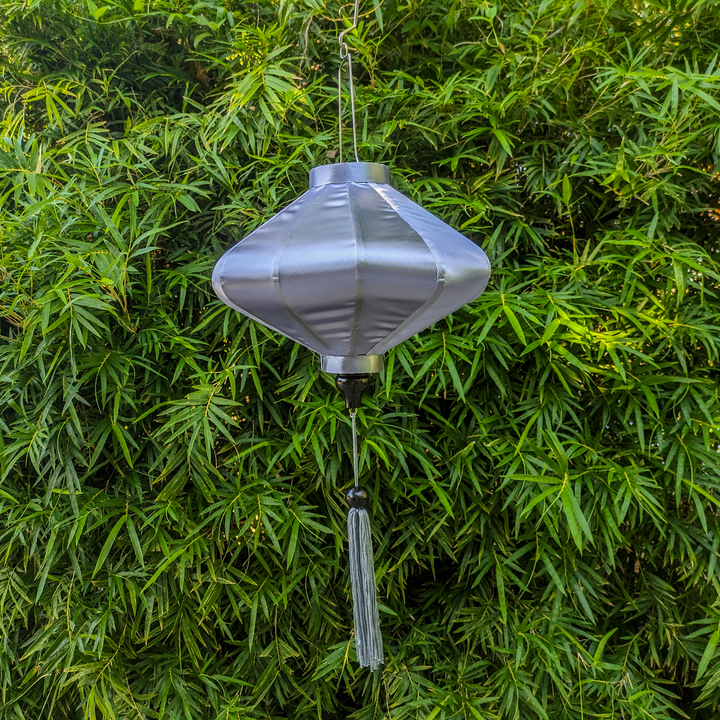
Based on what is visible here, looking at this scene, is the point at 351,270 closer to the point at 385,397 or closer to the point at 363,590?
the point at 363,590

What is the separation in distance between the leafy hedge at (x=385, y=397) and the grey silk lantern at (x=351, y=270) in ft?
1.73

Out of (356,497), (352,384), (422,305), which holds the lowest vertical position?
(356,497)

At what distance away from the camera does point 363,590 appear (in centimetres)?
93

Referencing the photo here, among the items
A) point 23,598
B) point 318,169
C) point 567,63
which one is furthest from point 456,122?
point 23,598

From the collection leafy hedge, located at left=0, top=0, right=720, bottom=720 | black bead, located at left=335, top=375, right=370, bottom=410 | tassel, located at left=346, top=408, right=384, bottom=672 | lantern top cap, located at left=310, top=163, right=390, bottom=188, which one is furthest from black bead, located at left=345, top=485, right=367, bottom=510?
lantern top cap, located at left=310, top=163, right=390, bottom=188

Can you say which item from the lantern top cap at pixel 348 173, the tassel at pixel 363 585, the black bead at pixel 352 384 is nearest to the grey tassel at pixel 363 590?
the tassel at pixel 363 585

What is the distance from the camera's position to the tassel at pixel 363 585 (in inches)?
35.6

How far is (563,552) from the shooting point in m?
1.32

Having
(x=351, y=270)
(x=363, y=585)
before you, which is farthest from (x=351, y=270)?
(x=363, y=585)

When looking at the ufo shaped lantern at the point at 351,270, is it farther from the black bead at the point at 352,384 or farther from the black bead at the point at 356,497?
the black bead at the point at 356,497

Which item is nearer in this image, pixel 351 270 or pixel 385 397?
pixel 351 270

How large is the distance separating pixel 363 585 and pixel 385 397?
502mm

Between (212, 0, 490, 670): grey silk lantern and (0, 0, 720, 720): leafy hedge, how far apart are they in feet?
1.73

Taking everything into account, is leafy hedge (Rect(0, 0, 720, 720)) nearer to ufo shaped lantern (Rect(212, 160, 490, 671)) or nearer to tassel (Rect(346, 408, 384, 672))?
tassel (Rect(346, 408, 384, 672))
